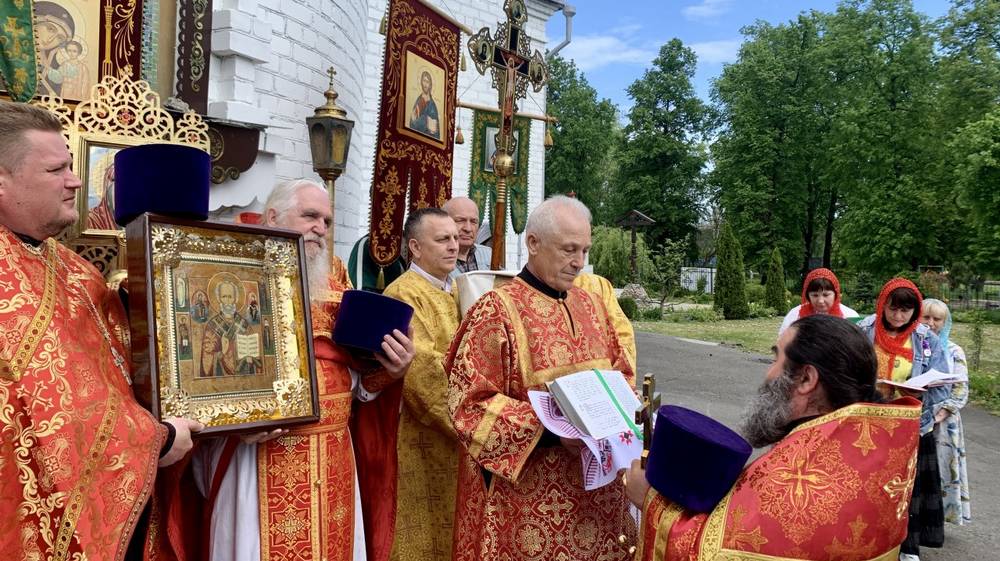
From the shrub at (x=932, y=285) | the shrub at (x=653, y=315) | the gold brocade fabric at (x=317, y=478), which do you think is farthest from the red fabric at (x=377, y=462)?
the shrub at (x=932, y=285)

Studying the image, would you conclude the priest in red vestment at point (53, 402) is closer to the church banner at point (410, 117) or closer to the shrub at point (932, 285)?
the church banner at point (410, 117)

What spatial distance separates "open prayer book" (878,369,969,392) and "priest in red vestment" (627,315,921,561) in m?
1.58

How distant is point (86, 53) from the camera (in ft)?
13.8

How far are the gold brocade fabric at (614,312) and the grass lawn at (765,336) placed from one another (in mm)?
8009

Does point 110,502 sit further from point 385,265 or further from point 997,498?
point 997,498

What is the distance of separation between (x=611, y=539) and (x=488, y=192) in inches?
200

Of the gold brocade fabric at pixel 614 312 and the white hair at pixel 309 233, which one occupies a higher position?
the white hair at pixel 309 233

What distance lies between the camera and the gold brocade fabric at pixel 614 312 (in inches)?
149

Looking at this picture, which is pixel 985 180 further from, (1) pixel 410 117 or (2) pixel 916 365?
(1) pixel 410 117

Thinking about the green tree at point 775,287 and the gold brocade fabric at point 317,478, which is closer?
the gold brocade fabric at point 317,478

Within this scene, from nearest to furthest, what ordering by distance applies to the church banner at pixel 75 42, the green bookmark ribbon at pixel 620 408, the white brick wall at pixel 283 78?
the green bookmark ribbon at pixel 620 408, the church banner at pixel 75 42, the white brick wall at pixel 283 78

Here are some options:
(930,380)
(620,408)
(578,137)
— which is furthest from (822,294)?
(578,137)

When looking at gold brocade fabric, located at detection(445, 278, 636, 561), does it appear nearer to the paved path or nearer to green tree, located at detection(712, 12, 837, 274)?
the paved path

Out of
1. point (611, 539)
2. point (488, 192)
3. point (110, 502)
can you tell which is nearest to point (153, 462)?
point (110, 502)
